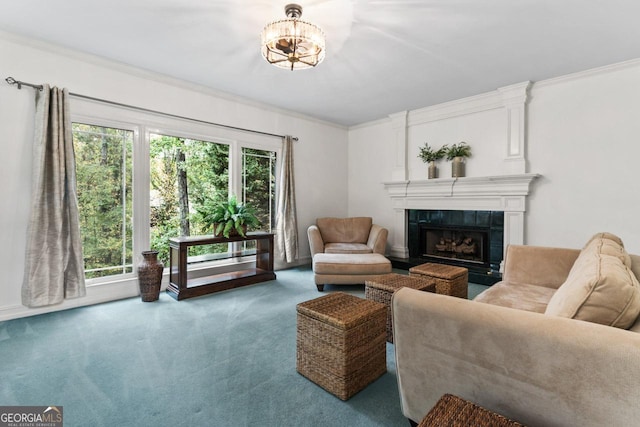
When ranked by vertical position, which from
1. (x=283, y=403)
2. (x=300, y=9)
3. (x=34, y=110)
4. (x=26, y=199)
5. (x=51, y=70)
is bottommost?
(x=283, y=403)

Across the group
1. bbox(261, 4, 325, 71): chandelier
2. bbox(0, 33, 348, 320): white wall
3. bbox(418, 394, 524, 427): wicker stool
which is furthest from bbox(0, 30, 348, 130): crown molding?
bbox(418, 394, 524, 427): wicker stool

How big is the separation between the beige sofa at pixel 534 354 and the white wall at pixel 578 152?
275cm

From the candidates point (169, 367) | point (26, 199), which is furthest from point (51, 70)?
point (169, 367)

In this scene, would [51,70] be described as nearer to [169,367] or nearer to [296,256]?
[169,367]

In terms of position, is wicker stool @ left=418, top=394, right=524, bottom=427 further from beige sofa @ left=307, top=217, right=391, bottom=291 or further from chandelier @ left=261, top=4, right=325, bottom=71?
beige sofa @ left=307, top=217, right=391, bottom=291

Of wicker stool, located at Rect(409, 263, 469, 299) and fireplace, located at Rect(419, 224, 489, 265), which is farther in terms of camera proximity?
fireplace, located at Rect(419, 224, 489, 265)

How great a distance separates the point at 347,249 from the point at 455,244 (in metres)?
1.75

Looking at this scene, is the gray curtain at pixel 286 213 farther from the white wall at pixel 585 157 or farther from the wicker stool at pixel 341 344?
the white wall at pixel 585 157

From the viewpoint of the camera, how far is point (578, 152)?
3504mm

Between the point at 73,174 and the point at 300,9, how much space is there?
8.37 ft

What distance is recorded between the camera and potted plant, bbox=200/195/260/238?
12.2 feet

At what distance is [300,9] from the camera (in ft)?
7.61

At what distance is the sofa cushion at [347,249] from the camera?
4152 mm

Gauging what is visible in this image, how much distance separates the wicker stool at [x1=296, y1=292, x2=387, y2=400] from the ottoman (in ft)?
5.46
